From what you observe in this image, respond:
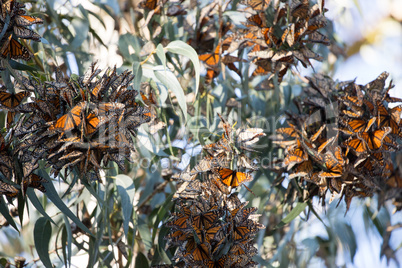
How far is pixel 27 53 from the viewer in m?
0.78

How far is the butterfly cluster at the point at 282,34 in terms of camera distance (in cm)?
95

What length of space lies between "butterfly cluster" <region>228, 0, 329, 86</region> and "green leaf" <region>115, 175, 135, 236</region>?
0.39 m

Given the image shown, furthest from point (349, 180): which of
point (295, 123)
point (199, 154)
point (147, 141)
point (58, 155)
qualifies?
point (58, 155)

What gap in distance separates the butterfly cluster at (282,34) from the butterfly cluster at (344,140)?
12 cm

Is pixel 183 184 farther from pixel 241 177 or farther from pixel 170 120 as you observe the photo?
pixel 170 120

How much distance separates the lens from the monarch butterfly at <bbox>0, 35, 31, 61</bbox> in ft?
2.44

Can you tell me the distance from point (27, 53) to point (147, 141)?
337 mm

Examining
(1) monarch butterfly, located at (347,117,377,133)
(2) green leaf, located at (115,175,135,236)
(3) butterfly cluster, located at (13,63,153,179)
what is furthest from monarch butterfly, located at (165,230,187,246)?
(1) monarch butterfly, located at (347,117,377,133)

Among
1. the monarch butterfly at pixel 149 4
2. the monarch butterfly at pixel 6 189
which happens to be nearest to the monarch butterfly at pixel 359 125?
the monarch butterfly at pixel 149 4

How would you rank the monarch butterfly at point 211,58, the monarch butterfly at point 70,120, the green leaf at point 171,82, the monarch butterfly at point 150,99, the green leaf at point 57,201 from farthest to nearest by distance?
the monarch butterfly at point 211,58, the monarch butterfly at point 150,99, the green leaf at point 171,82, the green leaf at point 57,201, the monarch butterfly at point 70,120

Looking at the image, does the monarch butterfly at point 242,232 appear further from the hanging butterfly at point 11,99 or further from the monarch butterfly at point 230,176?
the hanging butterfly at point 11,99

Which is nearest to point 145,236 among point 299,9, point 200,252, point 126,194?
point 126,194

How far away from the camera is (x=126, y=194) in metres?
0.93

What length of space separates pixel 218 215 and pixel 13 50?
456 mm
